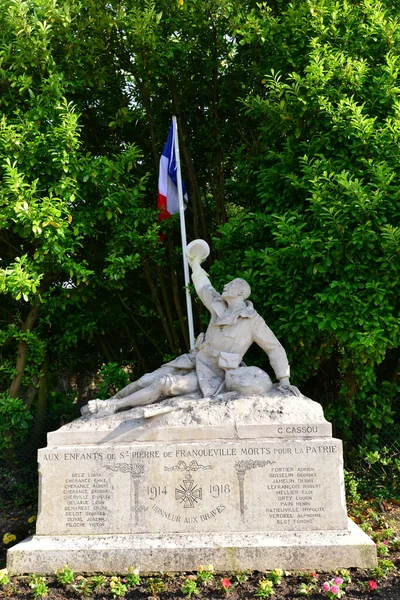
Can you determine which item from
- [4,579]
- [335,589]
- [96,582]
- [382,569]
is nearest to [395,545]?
[382,569]

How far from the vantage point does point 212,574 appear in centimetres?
479

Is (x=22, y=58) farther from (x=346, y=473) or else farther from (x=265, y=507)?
(x=346, y=473)

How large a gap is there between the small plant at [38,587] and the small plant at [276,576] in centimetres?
181

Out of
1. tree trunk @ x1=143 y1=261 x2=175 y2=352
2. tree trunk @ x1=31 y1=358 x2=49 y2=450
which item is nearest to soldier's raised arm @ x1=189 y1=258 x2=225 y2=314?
tree trunk @ x1=143 y1=261 x2=175 y2=352

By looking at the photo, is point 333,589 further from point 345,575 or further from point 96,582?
point 96,582

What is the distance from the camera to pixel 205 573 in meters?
4.66

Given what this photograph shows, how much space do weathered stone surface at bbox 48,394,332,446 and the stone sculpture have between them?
22 cm

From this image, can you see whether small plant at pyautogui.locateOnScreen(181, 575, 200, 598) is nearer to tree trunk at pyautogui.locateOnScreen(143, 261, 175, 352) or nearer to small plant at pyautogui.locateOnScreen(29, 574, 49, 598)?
small plant at pyautogui.locateOnScreen(29, 574, 49, 598)

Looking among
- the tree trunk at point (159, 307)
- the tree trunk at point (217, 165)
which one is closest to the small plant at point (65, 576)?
the tree trunk at point (159, 307)

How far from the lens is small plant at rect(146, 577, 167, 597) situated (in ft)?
15.0

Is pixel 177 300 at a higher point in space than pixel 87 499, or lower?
higher

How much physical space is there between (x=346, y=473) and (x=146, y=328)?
3.99m

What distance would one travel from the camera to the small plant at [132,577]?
183 inches

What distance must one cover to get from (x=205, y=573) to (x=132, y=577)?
0.59 metres
